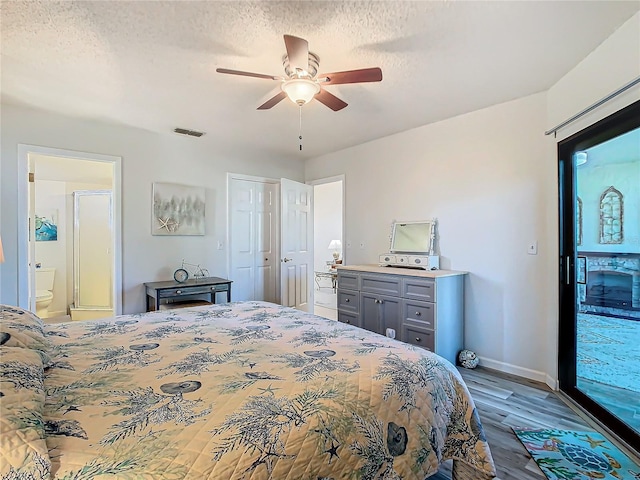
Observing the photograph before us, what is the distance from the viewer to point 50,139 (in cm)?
342

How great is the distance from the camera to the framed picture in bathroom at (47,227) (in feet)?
17.0

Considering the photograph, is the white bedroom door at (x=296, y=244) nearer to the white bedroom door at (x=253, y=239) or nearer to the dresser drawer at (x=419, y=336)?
the white bedroom door at (x=253, y=239)

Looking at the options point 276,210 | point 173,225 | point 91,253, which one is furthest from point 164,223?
point 91,253

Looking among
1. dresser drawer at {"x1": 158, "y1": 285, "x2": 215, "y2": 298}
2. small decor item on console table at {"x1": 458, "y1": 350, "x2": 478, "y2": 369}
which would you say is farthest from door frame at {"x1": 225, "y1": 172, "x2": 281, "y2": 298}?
small decor item on console table at {"x1": 458, "y1": 350, "x2": 478, "y2": 369}

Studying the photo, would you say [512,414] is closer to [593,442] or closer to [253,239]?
[593,442]

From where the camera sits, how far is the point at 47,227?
5230 mm

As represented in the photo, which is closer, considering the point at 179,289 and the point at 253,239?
the point at 179,289

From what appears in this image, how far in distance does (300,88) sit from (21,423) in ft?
6.91

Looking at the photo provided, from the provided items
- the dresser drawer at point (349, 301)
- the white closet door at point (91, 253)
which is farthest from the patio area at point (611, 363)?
the white closet door at point (91, 253)

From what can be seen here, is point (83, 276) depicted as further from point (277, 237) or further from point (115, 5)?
point (115, 5)

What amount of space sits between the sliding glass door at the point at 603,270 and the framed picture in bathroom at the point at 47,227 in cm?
647

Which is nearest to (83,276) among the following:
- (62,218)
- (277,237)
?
(62,218)

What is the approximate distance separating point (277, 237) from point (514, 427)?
354cm

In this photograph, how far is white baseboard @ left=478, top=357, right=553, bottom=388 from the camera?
9.69ft
